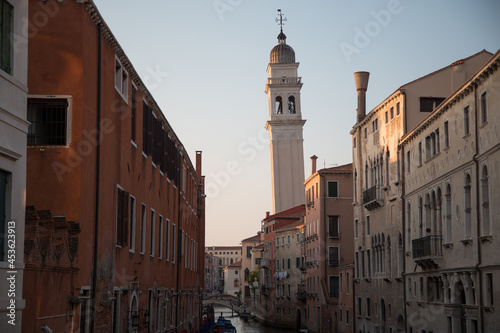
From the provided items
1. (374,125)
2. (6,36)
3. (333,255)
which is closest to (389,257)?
(374,125)

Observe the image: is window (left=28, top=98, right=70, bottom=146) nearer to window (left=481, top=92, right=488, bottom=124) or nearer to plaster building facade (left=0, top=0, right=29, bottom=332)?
plaster building facade (left=0, top=0, right=29, bottom=332)

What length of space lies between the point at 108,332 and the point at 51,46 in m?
7.09

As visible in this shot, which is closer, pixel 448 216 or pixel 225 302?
pixel 448 216

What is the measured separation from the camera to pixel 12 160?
10617 millimetres

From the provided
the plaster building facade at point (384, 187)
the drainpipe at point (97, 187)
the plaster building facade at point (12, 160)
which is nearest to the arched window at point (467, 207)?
the plaster building facade at point (384, 187)

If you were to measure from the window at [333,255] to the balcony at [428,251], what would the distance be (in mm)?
24366

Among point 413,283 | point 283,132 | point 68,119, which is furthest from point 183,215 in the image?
point 283,132

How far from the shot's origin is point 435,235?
28.0 metres

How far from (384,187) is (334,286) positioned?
19097mm

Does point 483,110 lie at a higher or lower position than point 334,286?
higher

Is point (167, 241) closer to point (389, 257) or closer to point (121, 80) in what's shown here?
point (121, 80)

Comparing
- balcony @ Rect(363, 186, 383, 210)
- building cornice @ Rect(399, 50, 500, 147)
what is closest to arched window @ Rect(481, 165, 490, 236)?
building cornice @ Rect(399, 50, 500, 147)

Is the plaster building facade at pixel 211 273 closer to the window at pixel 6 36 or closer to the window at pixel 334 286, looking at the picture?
the window at pixel 334 286

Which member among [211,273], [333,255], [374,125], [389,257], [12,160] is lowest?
[211,273]
